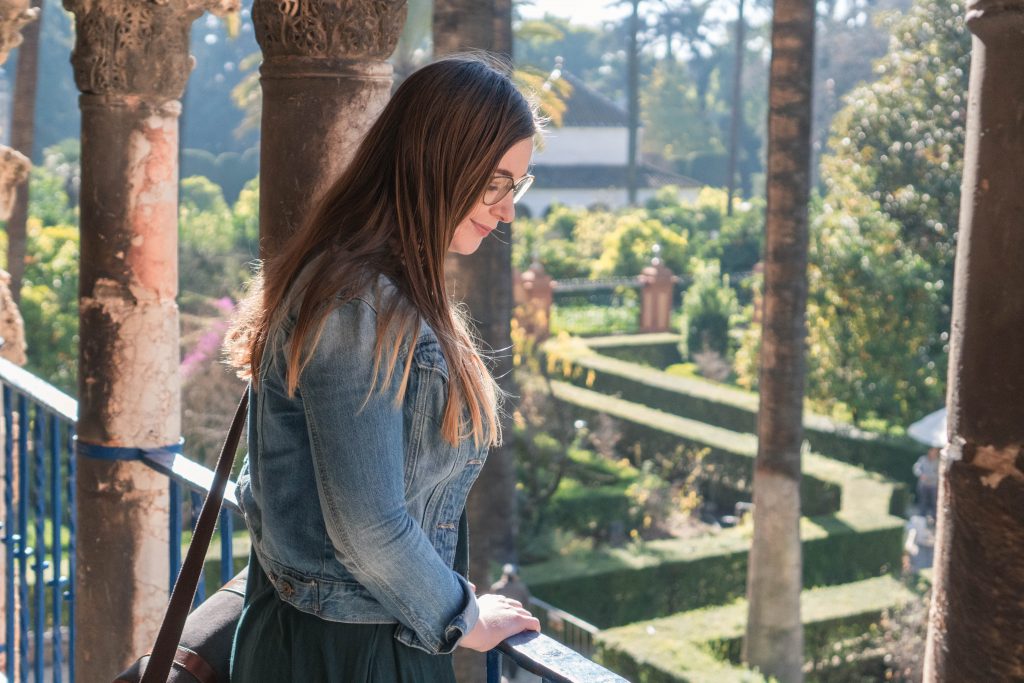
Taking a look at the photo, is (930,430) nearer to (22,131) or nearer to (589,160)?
(22,131)

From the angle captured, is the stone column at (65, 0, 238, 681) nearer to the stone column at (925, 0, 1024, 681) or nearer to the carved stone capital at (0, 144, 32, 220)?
the carved stone capital at (0, 144, 32, 220)

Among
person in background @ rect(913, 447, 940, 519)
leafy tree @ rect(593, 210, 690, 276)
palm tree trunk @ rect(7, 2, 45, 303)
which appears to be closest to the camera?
palm tree trunk @ rect(7, 2, 45, 303)

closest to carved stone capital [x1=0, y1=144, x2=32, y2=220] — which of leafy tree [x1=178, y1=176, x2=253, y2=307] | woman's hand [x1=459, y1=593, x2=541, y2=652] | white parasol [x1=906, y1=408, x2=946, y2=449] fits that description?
woman's hand [x1=459, y1=593, x2=541, y2=652]

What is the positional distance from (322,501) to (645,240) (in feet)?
90.3

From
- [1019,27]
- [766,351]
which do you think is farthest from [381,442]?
[766,351]

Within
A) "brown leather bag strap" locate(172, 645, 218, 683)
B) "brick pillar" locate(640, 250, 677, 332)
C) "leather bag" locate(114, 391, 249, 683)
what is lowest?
"brick pillar" locate(640, 250, 677, 332)

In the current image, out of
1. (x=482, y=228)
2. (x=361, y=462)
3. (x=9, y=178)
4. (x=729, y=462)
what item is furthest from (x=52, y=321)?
(x=361, y=462)

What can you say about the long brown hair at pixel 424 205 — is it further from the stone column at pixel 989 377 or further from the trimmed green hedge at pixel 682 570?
the trimmed green hedge at pixel 682 570

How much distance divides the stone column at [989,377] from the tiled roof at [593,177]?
39.0 meters

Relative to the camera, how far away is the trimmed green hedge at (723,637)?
8.74 meters

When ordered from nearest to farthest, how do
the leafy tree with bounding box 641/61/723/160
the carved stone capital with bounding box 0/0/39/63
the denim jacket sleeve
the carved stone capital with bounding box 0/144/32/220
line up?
the denim jacket sleeve → the carved stone capital with bounding box 0/0/39/63 → the carved stone capital with bounding box 0/144/32/220 → the leafy tree with bounding box 641/61/723/160

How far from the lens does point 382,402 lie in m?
1.33

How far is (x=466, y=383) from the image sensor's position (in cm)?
142

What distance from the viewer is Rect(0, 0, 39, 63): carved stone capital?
377cm
